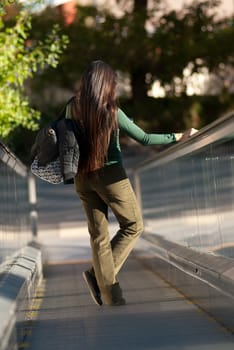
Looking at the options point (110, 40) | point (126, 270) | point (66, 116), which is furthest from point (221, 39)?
point (66, 116)

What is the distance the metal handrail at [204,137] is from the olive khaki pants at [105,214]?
700 millimetres

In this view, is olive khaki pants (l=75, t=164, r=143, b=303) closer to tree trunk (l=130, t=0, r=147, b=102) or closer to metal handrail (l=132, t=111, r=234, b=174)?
metal handrail (l=132, t=111, r=234, b=174)

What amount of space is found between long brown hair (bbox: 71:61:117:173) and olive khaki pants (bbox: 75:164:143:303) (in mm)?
188

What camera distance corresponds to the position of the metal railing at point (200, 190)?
7.59 metres

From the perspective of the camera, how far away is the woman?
7.98 m

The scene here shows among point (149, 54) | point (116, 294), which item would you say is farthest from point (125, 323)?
point (149, 54)

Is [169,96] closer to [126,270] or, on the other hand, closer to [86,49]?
[86,49]

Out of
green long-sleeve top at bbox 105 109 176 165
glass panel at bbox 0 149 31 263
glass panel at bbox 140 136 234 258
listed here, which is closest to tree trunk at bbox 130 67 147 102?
glass panel at bbox 140 136 234 258

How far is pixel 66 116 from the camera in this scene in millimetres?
8148

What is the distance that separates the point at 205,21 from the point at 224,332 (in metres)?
27.5

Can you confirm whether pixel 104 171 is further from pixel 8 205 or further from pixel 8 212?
pixel 8 205

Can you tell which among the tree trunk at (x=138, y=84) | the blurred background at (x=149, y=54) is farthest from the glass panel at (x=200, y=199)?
the tree trunk at (x=138, y=84)

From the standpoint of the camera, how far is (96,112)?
7.96 metres

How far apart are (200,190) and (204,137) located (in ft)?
3.19
